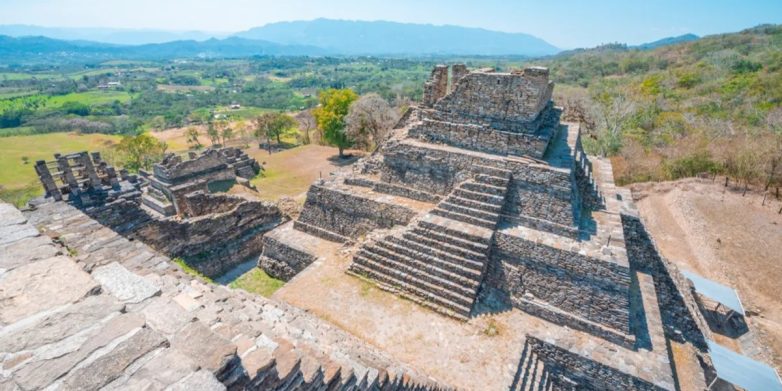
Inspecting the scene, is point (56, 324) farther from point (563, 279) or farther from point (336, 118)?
point (336, 118)

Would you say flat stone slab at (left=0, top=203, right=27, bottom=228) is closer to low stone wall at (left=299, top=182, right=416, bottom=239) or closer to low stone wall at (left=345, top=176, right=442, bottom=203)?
low stone wall at (left=299, top=182, right=416, bottom=239)

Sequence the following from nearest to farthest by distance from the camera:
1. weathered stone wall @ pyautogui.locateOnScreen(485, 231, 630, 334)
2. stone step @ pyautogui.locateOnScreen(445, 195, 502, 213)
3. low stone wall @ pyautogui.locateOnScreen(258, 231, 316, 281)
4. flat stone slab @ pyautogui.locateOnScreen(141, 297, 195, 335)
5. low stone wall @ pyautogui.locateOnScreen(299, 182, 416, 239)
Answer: flat stone slab @ pyautogui.locateOnScreen(141, 297, 195, 335) → weathered stone wall @ pyautogui.locateOnScreen(485, 231, 630, 334) → stone step @ pyautogui.locateOnScreen(445, 195, 502, 213) → low stone wall @ pyautogui.locateOnScreen(299, 182, 416, 239) → low stone wall @ pyautogui.locateOnScreen(258, 231, 316, 281)

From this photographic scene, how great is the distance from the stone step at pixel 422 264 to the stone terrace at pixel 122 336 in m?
4.17

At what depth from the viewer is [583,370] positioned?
8.02 m

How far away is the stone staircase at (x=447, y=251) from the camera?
30.9 ft

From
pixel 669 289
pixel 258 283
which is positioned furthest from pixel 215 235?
pixel 669 289

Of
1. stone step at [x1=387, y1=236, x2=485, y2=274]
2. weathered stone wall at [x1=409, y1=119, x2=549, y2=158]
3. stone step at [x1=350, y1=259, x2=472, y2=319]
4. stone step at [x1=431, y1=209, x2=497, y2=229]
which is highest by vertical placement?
weathered stone wall at [x1=409, y1=119, x2=549, y2=158]

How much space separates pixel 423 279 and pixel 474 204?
280 cm

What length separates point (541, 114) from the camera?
12.5m

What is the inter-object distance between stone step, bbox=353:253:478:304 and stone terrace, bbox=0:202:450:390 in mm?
3965

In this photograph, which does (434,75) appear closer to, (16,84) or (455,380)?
(455,380)

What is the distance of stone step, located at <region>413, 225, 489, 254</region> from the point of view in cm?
948

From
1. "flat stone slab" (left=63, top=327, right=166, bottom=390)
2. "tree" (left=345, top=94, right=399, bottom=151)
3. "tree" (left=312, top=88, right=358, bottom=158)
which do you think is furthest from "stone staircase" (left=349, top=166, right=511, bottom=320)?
"tree" (left=312, top=88, right=358, bottom=158)

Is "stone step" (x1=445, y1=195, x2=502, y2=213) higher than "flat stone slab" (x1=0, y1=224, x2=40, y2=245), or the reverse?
"flat stone slab" (x1=0, y1=224, x2=40, y2=245)
